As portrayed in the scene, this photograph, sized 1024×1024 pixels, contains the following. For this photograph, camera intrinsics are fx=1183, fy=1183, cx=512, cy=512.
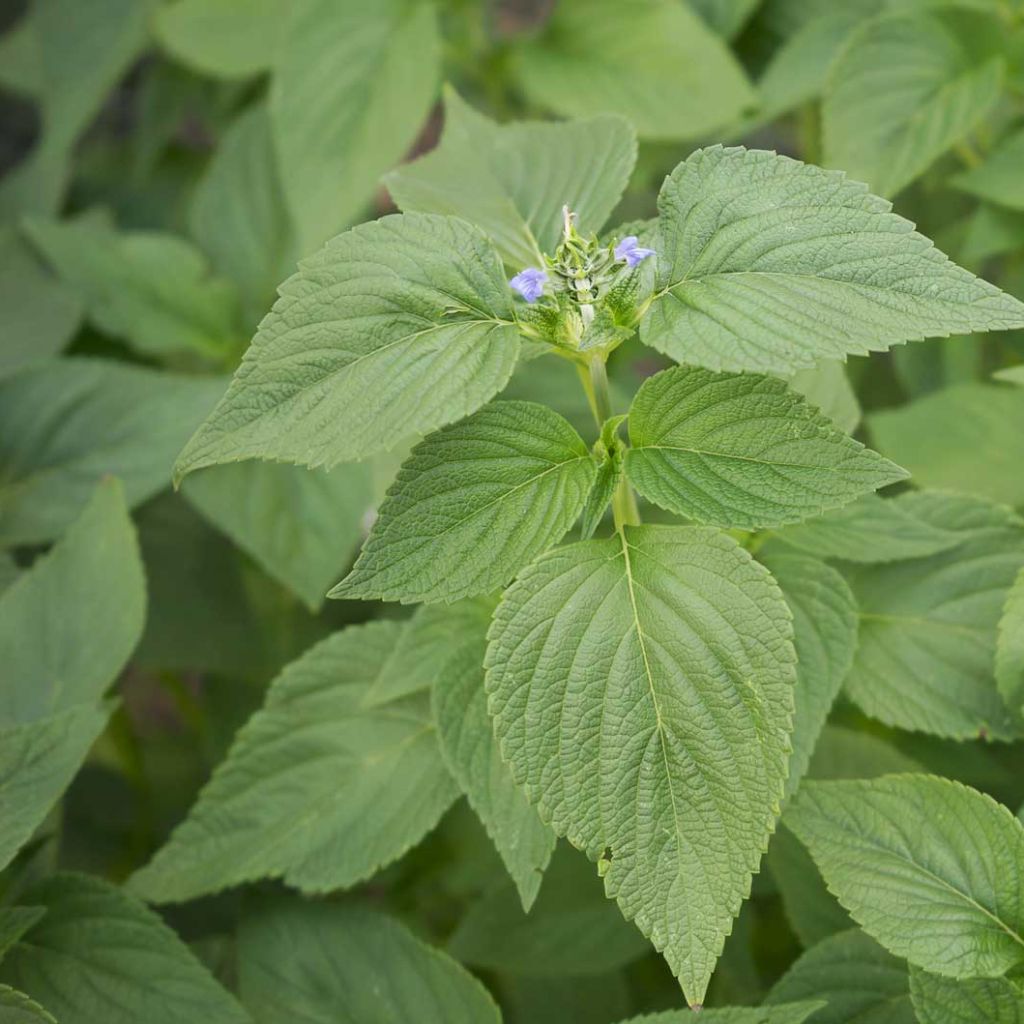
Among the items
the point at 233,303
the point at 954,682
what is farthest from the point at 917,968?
the point at 233,303

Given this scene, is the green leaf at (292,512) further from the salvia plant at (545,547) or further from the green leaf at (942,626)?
the green leaf at (942,626)

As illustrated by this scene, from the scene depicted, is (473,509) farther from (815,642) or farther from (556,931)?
(556,931)

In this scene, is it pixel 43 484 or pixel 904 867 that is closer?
pixel 904 867

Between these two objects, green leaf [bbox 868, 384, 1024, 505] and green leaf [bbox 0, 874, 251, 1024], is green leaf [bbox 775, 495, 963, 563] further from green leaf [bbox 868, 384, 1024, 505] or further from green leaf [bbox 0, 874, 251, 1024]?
green leaf [bbox 0, 874, 251, 1024]

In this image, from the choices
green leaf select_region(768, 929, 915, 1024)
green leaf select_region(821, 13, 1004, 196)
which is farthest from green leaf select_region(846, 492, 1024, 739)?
green leaf select_region(821, 13, 1004, 196)

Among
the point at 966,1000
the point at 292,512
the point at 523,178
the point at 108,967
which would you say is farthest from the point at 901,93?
the point at 108,967

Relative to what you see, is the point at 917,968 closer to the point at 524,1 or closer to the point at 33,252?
the point at 33,252
